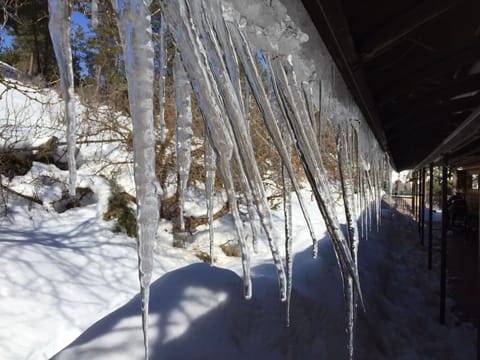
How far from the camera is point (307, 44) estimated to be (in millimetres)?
758

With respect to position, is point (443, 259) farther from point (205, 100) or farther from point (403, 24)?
point (205, 100)

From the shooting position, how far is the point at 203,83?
0.53 m

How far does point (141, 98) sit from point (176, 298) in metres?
1.39

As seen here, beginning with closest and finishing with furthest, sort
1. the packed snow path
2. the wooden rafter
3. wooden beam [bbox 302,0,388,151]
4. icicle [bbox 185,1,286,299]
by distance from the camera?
1. icicle [bbox 185,1,286,299]
2. wooden beam [bbox 302,0,388,151]
3. the wooden rafter
4. the packed snow path

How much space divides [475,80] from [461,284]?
203 inches

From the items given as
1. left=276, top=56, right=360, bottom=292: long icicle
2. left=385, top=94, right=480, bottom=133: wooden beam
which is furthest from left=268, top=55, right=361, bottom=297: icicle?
left=385, top=94, right=480, bottom=133: wooden beam

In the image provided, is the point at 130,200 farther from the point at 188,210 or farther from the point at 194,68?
the point at 194,68

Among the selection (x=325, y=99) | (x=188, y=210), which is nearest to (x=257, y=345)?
(x=325, y=99)

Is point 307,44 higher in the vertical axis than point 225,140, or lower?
higher

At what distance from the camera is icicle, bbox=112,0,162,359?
1.46 feet

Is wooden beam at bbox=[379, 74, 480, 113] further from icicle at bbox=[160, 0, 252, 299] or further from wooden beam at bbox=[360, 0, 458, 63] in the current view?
icicle at bbox=[160, 0, 252, 299]

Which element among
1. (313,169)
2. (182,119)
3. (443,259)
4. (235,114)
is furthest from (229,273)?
(443,259)

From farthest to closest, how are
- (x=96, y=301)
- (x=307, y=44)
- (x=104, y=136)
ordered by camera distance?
1. (x=104, y=136)
2. (x=96, y=301)
3. (x=307, y=44)

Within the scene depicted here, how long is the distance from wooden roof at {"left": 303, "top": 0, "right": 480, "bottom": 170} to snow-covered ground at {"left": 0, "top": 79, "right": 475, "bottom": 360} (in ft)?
3.47
